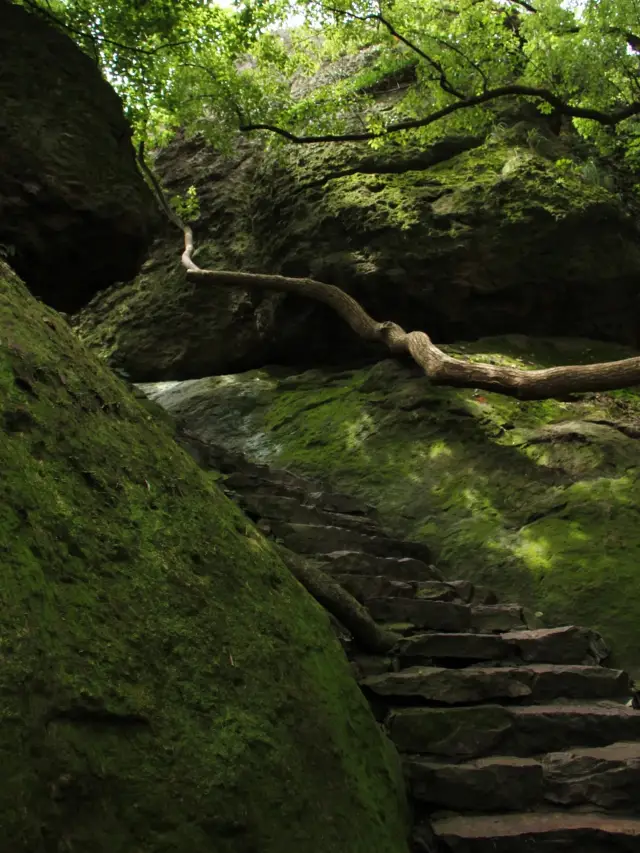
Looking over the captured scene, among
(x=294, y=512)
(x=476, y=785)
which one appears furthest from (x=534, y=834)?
(x=294, y=512)

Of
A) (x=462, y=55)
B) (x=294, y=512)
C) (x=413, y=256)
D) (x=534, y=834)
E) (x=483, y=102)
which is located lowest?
(x=534, y=834)

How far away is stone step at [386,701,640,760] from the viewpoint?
365 centimetres

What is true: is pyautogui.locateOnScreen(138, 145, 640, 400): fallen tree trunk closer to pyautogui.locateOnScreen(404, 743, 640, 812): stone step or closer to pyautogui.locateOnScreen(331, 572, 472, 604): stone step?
pyautogui.locateOnScreen(331, 572, 472, 604): stone step

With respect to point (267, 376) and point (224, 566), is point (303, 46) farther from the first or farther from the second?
point (224, 566)

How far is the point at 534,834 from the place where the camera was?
3117 mm

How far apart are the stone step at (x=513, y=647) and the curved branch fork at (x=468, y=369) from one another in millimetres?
2712

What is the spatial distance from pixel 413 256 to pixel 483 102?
223cm

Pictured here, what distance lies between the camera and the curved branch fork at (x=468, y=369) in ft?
22.9

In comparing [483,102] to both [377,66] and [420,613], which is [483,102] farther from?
[420,613]

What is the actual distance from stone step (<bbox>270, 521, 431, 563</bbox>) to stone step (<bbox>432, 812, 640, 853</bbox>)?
2710 mm

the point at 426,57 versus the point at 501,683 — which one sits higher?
the point at 426,57

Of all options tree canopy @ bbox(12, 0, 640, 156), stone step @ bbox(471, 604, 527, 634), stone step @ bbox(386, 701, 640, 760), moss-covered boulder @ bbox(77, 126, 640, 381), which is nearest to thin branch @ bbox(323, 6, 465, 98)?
tree canopy @ bbox(12, 0, 640, 156)

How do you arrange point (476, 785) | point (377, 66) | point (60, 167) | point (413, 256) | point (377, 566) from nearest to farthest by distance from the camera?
point (476, 785) → point (377, 566) → point (60, 167) → point (413, 256) → point (377, 66)

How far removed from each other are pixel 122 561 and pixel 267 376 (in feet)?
28.0
